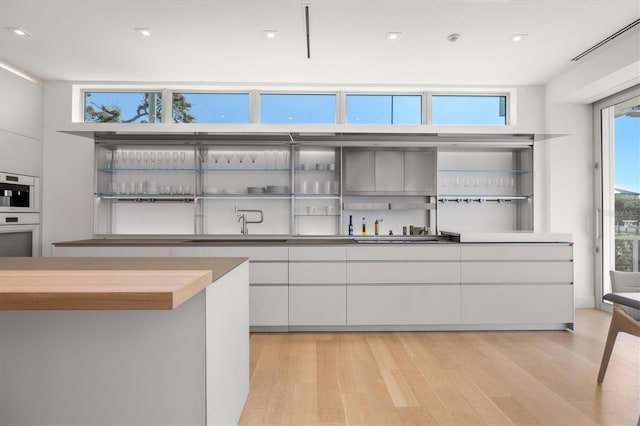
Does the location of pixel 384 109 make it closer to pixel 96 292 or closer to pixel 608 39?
pixel 608 39

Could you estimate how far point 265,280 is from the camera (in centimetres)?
394

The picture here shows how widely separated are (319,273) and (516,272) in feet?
6.74

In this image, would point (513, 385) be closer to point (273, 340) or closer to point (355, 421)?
point (355, 421)

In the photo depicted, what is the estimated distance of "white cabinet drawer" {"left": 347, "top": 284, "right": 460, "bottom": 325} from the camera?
12.9 feet

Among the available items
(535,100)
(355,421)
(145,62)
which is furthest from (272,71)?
(355,421)

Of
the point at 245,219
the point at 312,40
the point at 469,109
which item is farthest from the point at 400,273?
the point at 469,109

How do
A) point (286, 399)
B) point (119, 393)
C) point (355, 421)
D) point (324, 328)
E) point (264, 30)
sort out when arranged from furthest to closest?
point (324, 328) → point (264, 30) → point (286, 399) → point (355, 421) → point (119, 393)

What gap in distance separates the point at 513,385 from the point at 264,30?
3567mm

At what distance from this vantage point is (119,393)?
5.20 feet

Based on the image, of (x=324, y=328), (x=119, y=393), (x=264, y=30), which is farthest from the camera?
(x=324, y=328)

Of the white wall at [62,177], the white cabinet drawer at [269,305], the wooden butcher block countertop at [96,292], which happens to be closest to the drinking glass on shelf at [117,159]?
the white wall at [62,177]

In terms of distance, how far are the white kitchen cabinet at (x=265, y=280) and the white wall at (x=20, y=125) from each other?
226 centimetres

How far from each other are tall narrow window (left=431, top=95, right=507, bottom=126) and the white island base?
4324mm

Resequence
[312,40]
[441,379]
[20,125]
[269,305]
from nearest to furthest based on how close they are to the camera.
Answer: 1. [441,379]
2. [312,40]
3. [269,305]
4. [20,125]
